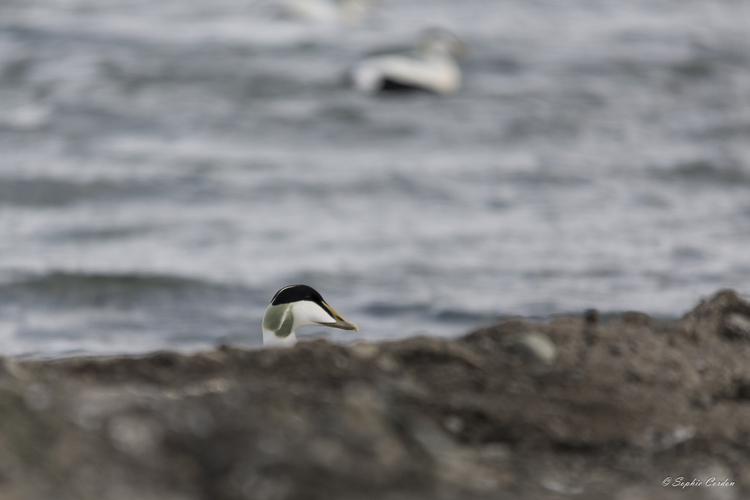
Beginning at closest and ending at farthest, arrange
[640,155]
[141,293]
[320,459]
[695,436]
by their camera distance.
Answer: [320,459] < [695,436] < [141,293] < [640,155]

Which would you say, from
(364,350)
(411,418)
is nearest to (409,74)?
(364,350)

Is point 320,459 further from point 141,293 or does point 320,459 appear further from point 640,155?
point 640,155

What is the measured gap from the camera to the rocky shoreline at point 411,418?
5.53 ft

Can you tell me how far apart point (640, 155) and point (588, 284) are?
365 centimetres

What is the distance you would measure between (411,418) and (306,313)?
5.48ft

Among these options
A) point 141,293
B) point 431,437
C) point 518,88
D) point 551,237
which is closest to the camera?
point 431,437

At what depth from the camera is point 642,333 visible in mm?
3064

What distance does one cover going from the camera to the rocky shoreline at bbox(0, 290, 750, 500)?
1686mm

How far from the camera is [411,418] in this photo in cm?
197

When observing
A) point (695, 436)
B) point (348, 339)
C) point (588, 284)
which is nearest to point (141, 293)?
point (348, 339)

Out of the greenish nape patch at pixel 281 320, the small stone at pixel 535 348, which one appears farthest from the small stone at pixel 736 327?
the greenish nape patch at pixel 281 320

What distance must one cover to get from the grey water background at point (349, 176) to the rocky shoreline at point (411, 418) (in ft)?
9.16

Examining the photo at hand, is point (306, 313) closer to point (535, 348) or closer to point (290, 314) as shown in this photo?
point (290, 314)

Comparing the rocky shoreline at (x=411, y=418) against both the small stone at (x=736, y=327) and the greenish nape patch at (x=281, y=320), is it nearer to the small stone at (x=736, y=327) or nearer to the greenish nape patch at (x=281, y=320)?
the small stone at (x=736, y=327)
